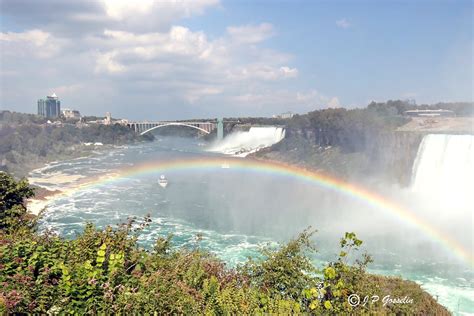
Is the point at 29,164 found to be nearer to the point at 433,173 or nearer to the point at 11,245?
the point at 433,173

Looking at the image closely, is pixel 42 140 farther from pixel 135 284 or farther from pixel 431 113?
pixel 135 284

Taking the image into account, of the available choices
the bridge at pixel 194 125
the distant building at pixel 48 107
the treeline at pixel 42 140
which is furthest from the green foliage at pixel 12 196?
the distant building at pixel 48 107

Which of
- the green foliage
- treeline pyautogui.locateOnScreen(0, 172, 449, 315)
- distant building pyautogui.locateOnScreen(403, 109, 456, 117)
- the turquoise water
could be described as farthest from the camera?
distant building pyautogui.locateOnScreen(403, 109, 456, 117)

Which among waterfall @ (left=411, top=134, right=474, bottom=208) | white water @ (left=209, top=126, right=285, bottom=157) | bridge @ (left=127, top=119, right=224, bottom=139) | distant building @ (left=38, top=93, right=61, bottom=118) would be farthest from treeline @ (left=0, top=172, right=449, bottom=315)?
distant building @ (left=38, top=93, right=61, bottom=118)

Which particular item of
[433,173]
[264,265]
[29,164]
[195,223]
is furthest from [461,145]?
[29,164]

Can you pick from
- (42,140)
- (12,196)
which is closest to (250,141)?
(42,140)

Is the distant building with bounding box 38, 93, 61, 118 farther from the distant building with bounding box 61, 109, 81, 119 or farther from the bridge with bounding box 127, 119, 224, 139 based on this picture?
the bridge with bounding box 127, 119, 224, 139
